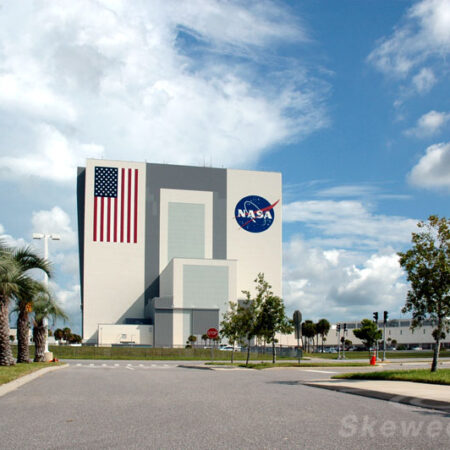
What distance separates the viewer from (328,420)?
9.80 meters

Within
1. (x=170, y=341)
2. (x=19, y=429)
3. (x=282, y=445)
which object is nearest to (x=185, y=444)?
(x=282, y=445)

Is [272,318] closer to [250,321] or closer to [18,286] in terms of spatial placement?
[250,321]

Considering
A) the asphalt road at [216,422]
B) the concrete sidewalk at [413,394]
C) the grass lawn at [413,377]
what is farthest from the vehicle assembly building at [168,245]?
the asphalt road at [216,422]

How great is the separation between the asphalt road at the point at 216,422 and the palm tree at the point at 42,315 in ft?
80.1

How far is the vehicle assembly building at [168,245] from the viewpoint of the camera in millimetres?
94000

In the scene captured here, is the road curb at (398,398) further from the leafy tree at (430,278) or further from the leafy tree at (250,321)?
the leafy tree at (250,321)

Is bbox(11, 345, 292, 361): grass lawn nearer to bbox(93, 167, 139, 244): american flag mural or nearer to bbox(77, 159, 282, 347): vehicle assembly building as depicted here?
bbox(77, 159, 282, 347): vehicle assembly building

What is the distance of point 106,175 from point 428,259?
8676 cm

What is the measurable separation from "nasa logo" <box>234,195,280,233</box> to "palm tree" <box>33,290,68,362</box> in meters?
69.2

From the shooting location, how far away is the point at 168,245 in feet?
343

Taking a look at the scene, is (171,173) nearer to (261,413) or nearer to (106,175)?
(106,175)

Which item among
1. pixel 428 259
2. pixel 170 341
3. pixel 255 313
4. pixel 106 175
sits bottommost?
pixel 170 341

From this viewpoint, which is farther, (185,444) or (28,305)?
(28,305)

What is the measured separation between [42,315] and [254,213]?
72374 millimetres
